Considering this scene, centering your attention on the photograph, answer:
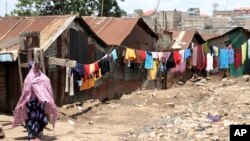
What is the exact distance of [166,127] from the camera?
10.1m

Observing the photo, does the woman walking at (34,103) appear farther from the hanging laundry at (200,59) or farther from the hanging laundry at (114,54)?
the hanging laundry at (200,59)

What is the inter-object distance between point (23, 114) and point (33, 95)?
1.36 feet

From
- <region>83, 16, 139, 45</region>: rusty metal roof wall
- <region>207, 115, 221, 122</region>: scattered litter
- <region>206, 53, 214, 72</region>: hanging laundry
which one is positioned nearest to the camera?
<region>207, 115, 221, 122</region>: scattered litter

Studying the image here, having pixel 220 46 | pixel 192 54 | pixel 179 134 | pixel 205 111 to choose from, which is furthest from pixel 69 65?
pixel 220 46

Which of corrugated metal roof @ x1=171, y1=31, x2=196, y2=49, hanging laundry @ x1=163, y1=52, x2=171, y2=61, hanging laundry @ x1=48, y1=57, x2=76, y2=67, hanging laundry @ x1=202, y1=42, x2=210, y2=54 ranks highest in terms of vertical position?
corrugated metal roof @ x1=171, y1=31, x2=196, y2=49

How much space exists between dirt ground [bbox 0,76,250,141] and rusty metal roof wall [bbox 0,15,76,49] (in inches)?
81.2

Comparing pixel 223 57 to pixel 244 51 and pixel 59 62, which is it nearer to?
pixel 244 51

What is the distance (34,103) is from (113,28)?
28.7 feet

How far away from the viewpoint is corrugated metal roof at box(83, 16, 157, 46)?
15.5 metres

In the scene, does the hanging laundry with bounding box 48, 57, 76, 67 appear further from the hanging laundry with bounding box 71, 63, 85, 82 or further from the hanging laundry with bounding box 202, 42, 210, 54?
the hanging laundry with bounding box 202, 42, 210, 54

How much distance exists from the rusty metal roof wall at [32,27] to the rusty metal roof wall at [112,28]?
341cm

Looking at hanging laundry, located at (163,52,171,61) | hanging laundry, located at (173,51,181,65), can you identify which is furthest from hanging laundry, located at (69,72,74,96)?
hanging laundry, located at (173,51,181,65)

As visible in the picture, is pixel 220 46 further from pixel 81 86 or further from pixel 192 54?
pixel 81 86

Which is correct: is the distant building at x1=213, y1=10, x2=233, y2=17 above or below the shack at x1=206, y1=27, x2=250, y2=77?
above
